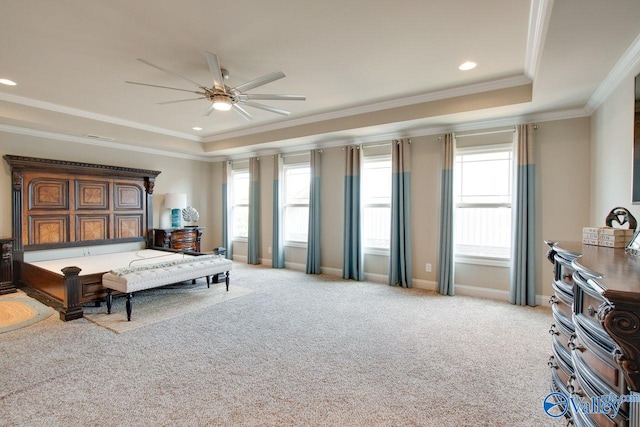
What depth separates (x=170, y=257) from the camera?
5.19 m

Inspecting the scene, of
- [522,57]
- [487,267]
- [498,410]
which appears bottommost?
[498,410]

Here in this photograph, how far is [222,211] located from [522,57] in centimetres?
672

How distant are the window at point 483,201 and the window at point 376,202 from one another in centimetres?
115

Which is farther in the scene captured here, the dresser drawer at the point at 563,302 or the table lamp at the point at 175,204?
the table lamp at the point at 175,204

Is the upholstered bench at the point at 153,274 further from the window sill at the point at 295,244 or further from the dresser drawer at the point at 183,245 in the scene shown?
the dresser drawer at the point at 183,245

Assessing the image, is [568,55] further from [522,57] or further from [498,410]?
[498,410]

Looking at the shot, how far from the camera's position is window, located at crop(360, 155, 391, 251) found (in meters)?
5.44

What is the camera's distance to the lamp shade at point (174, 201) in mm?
6711

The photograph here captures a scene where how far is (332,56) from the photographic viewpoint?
3.16 metres

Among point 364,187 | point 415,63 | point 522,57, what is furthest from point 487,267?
point 415,63

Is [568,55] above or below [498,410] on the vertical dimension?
above

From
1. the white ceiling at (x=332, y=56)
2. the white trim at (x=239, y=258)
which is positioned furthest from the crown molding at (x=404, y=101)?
the white trim at (x=239, y=258)

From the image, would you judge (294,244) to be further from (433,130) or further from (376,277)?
(433,130)

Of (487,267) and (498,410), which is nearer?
(498,410)
